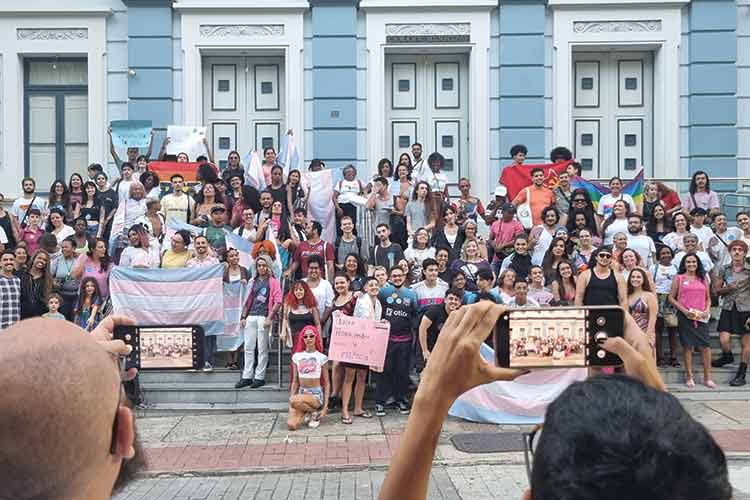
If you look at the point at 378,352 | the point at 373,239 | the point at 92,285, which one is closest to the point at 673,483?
the point at 378,352

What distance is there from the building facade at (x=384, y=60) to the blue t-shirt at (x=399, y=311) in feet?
20.5

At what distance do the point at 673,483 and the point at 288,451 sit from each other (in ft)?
29.2

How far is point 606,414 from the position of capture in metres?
1.39

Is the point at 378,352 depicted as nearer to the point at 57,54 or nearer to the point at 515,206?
the point at 515,206

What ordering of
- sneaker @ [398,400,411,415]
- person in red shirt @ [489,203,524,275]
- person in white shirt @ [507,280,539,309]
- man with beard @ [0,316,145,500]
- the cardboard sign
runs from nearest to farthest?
man with beard @ [0,316,145,500], person in white shirt @ [507,280,539,309], sneaker @ [398,400,411,415], person in red shirt @ [489,203,524,275], the cardboard sign

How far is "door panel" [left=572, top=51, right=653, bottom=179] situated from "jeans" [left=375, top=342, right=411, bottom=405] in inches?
331

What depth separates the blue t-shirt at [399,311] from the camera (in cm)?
1180

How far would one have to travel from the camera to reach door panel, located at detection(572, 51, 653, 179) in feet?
60.3

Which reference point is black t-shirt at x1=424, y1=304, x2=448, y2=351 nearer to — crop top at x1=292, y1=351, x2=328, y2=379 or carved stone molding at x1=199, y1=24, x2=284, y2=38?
crop top at x1=292, y1=351, x2=328, y2=379

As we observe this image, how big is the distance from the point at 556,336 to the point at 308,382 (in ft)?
30.0

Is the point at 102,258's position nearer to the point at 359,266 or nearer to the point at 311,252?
the point at 311,252

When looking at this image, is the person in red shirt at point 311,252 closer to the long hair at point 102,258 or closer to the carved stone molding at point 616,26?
the long hair at point 102,258

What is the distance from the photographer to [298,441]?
10422 mm

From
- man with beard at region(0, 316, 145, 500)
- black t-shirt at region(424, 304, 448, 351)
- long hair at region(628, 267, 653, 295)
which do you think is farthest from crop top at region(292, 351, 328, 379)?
man with beard at region(0, 316, 145, 500)
